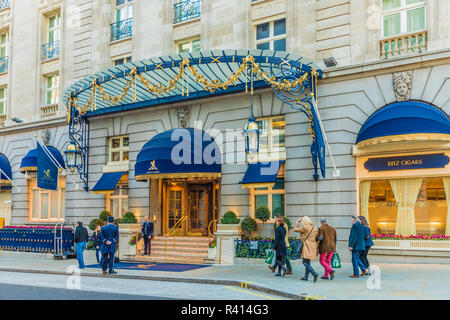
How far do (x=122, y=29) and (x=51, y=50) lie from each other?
5.82m

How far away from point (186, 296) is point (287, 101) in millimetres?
10022

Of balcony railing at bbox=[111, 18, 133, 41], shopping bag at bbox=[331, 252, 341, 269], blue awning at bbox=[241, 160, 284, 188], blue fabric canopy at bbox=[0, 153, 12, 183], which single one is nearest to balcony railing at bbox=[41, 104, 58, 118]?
blue fabric canopy at bbox=[0, 153, 12, 183]

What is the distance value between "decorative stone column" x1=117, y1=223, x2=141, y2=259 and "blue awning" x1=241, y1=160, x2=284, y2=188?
5.50 m

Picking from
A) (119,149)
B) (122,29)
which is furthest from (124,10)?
(119,149)

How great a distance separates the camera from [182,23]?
22453 millimetres

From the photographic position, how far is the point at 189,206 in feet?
78.6

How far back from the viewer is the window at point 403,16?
16.7 meters

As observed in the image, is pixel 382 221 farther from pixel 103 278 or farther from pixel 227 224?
pixel 103 278

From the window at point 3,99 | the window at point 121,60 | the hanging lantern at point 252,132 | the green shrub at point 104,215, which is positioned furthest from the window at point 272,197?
the window at point 3,99

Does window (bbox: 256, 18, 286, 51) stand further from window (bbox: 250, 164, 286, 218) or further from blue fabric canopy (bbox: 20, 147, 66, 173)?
blue fabric canopy (bbox: 20, 147, 66, 173)

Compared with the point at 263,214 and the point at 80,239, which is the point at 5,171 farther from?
the point at 263,214

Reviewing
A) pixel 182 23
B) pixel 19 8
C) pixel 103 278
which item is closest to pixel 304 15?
pixel 182 23

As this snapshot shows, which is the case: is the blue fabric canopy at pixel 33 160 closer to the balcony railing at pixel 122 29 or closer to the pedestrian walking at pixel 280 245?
the balcony railing at pixel 122 29

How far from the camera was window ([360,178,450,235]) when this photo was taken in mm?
16109
